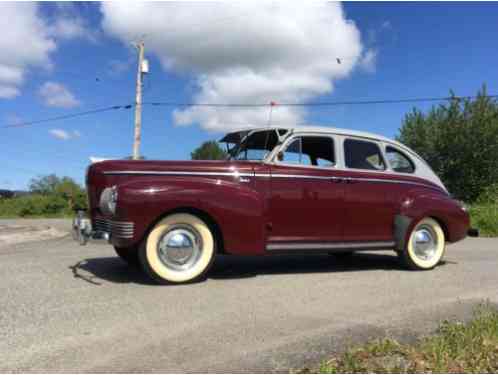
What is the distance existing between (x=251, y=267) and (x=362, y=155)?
217cm

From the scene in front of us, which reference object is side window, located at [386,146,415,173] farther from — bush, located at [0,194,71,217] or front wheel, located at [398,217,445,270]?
bush, located at [0,194,71,217]

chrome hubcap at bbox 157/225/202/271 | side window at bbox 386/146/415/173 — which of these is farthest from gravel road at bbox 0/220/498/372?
side window at bbox 386/146/415/173

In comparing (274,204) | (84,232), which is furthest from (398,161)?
(84,232)

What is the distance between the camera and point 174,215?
4562 mm

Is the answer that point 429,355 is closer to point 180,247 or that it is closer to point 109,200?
point 180,247

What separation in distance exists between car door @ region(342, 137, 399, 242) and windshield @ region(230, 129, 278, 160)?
0.99 meters

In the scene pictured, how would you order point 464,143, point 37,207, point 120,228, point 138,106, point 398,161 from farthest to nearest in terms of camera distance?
point 464,143 < point 37,207 < point 138,106 < point 398,161 < point 120,228

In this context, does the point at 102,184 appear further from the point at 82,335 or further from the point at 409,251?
the point at 409,251

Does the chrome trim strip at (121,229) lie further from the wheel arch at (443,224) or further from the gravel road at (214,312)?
the wheel arch at (443,224)

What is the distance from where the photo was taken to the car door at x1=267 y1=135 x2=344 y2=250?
5105 mm

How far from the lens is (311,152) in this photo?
547 cm

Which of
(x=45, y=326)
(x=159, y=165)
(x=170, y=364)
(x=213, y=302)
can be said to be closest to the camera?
(x=170, y=364)

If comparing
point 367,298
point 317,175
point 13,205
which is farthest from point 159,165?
point 13,205

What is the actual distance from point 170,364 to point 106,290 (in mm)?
1989
